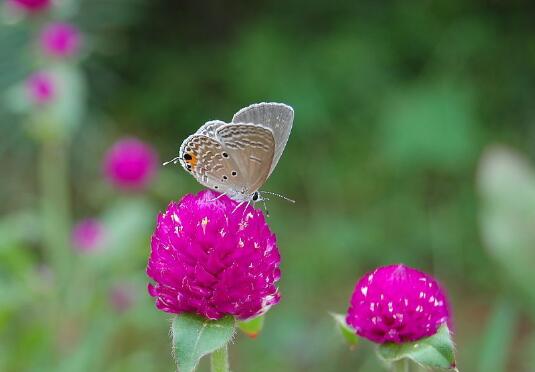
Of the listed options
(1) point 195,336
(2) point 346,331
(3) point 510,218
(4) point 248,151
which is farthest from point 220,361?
(3) point 510,218

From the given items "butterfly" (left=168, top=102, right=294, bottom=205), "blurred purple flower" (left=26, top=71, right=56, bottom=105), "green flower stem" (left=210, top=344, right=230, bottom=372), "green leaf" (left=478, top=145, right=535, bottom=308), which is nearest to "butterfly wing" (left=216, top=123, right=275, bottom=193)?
"butterfly" (left=168, top=102, right=294, bottom=205)

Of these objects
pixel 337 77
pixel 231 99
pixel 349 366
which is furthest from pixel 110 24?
pixel 349 366

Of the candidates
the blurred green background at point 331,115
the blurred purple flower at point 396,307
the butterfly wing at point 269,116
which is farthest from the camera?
the blurred green background at point 331,115

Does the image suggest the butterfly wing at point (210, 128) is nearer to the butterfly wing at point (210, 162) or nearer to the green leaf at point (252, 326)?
the butterfly wing at point (210, 162)

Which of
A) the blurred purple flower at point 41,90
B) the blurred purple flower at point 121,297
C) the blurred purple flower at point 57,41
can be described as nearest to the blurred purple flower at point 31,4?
the blurred purple flower at point 57,41

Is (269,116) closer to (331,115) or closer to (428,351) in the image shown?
(428,351)

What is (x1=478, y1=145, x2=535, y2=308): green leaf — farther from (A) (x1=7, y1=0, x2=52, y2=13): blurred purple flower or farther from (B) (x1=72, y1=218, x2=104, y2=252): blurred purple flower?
(A) (x1=7, y1=0, x2=52, y2=13): blurred purple flower
